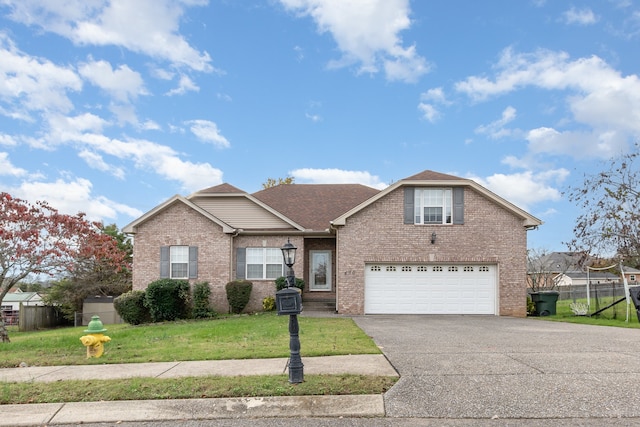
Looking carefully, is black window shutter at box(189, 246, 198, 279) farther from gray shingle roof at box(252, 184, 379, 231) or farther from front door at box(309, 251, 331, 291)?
front door at box(309, 251, 331, 291)

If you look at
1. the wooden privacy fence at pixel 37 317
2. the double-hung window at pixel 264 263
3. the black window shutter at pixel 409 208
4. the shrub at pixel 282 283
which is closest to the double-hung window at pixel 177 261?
the double-hung window at pixel 264 263

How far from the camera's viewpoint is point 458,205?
61.4ft

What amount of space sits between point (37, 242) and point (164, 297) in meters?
5.79

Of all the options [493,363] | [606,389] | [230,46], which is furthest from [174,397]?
[230,46]

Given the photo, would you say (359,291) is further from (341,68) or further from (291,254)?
(291,254)

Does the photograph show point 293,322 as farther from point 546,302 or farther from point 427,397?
point 546,302

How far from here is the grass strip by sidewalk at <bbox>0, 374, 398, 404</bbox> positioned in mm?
6598

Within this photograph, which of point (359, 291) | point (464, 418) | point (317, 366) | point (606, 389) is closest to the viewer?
point (464, 418)

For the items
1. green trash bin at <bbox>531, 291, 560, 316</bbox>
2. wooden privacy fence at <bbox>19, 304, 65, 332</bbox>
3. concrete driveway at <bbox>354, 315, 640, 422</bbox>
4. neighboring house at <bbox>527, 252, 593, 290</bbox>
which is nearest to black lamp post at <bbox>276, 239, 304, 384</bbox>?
concrete driveway at <bbox>354, 315, 640, 422</bbox>

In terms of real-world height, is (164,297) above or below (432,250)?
below

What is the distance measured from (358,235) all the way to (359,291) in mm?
2093

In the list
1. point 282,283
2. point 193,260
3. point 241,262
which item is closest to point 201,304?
point 193,260

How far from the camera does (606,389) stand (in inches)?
256

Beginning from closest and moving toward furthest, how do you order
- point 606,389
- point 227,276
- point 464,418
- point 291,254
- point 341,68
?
point 464,418 → point 606,389 → point 291,254 → point 341,68 → point 227,276
